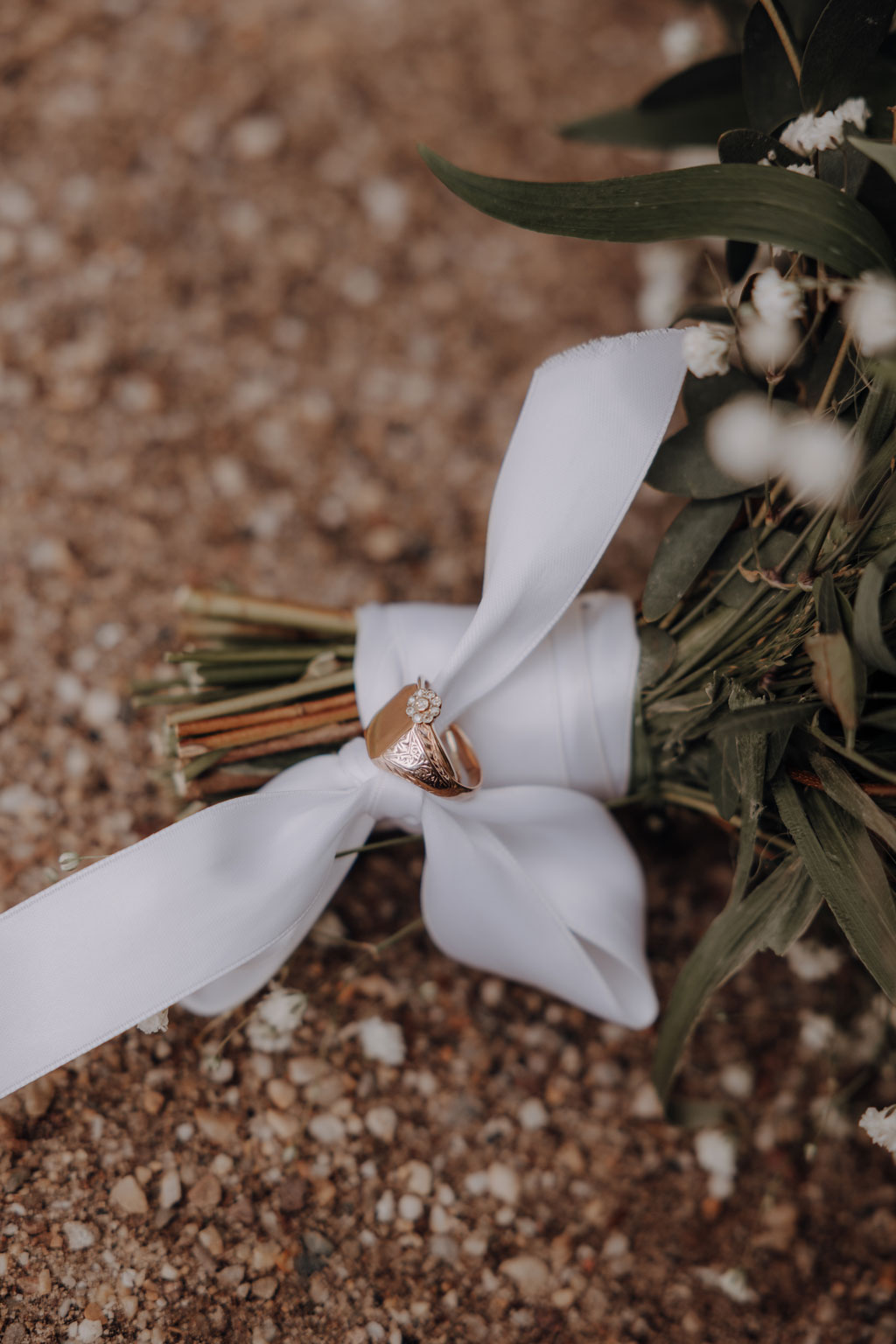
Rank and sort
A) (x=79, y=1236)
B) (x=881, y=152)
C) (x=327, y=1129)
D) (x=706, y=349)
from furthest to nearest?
(x=327, y=1129) < (x=79, y=1236) < (x=706, y=349) < (x=881, y=152)

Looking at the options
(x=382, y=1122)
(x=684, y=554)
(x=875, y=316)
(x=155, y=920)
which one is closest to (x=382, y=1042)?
(x=382, y=1122)

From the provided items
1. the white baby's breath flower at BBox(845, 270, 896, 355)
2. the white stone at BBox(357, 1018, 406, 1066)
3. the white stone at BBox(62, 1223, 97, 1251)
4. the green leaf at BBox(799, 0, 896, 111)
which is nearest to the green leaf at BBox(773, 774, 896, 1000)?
the white baby's breath flower at BBox(845, 270, 896, 355)

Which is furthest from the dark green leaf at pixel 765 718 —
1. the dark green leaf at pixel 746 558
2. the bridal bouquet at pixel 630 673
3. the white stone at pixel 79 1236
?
the white stone at pixel 79 1236

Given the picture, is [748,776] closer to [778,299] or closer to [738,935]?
[738,935]

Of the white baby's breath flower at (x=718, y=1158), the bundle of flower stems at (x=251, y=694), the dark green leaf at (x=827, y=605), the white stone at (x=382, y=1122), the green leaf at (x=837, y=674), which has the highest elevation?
the dark green leaf at (x=827, y=605)

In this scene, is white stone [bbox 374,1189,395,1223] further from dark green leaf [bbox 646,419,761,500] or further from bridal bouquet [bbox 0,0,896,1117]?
dark green leaf [bbox 646,419,761,500]

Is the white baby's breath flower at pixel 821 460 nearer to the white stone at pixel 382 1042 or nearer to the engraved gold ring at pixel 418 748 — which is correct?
the engraved gold ring at pixel 418 748
